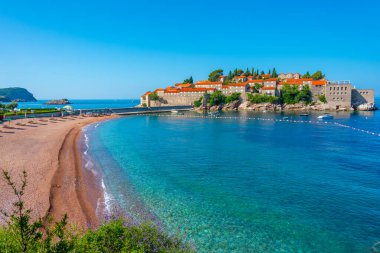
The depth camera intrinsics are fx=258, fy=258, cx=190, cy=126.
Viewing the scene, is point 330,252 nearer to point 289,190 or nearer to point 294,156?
point 289,190

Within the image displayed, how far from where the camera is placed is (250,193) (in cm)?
1859

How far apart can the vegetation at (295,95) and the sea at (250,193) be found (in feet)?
267

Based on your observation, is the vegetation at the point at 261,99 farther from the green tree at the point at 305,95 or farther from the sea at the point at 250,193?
the sea at the point at 250,193

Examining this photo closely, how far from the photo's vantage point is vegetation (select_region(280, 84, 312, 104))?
112m

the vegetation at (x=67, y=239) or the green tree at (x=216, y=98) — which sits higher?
the green tree at (x=216, y=98)

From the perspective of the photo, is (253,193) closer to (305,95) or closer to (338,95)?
(305,95)

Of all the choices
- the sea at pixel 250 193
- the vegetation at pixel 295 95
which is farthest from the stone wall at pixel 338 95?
the sea at pixel 250 193

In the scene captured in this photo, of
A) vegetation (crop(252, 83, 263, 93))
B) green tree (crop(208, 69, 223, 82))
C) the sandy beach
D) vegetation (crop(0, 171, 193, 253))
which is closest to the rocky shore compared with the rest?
vegetation (crop(252, 83, 263, 93))

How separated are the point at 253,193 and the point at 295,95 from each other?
106 m

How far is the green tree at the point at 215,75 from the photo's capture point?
158 meters

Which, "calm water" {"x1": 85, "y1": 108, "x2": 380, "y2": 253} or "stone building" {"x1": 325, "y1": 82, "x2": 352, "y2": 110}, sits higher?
"stone building" {"x1": 325, "y1": 82, "x2": 352, "y2": 110}

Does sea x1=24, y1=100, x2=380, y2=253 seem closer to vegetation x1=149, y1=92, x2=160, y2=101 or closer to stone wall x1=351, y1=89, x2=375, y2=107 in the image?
stone wall x1=351, y1=89, x2=375, y2=107

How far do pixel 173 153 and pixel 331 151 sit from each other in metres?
20.6

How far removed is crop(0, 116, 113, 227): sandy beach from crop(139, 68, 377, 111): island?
93629 millimetres
